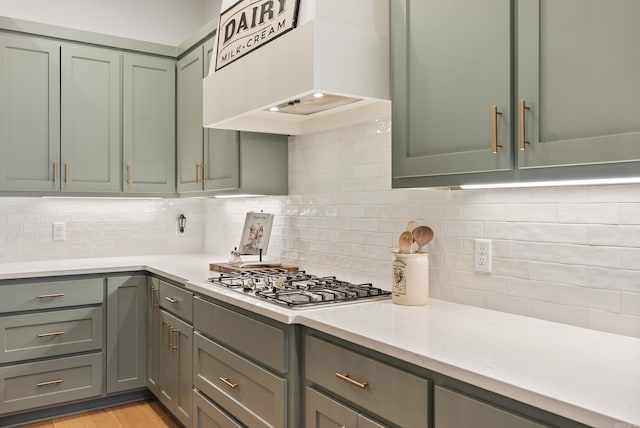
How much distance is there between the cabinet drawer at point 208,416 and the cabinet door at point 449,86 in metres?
1.25

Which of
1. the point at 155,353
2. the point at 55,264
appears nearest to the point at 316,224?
the point at 155,353

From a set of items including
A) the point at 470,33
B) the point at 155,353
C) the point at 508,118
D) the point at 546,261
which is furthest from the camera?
the point at 155,353

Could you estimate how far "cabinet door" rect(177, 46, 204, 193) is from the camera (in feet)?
11.0

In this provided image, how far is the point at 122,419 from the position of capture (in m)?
3.08

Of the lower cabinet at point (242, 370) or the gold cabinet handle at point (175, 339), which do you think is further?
the gold cabinet handle at point (175, 339)

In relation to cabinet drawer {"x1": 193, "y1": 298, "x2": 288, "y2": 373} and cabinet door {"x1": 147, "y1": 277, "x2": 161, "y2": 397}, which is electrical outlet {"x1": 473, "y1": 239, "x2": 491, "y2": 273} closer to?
cabinet drawer {"x1": 193, "y1": 298, "x2": 288, "y2": 373}

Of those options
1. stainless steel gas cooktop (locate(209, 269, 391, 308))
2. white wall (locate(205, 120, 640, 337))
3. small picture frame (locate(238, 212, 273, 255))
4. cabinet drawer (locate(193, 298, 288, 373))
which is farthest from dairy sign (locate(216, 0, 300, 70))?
cabinet drawer (locate(193, 298, 288, 373))

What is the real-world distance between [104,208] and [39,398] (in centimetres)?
133

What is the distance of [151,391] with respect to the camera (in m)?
3.27

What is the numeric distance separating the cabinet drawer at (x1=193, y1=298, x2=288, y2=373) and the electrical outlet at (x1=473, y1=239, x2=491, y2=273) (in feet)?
2.42

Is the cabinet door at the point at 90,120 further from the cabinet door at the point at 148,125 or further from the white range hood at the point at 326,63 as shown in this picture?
the white range hood at the point at 326,63

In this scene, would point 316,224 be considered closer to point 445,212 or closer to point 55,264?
point 445,212

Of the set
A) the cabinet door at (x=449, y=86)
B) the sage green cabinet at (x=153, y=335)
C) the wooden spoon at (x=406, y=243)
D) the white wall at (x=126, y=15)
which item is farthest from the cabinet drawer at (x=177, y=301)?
the white wall at (x=126, y=15)

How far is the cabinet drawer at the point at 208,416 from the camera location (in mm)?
2236
